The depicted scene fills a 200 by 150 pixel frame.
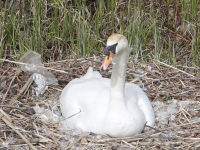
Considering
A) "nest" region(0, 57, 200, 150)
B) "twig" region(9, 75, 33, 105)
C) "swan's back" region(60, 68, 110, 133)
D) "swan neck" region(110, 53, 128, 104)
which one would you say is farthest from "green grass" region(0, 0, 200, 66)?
"swan neck" region(110, 53, 128, 104)

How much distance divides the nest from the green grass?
39 cm

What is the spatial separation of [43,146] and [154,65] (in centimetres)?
208

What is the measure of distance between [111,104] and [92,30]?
2.39 meters

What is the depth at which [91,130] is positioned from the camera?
4.21m

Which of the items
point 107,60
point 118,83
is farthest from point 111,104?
point 107,60

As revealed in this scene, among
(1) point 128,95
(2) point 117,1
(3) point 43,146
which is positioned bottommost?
(3) point 43,146

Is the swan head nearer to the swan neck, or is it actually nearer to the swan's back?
the swan neck

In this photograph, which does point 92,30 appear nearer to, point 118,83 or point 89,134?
point 118,83

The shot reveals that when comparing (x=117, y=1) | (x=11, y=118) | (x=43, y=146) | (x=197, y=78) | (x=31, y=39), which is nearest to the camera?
(x=43, y=146)

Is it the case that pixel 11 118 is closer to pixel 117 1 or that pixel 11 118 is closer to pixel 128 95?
pixel 128 95

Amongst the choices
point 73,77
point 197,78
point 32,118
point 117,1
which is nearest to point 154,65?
point 197,78

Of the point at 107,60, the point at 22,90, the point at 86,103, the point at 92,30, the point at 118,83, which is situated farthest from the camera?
the point at 92,30

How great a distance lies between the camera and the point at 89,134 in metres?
4.18

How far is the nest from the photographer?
4.06 meters
